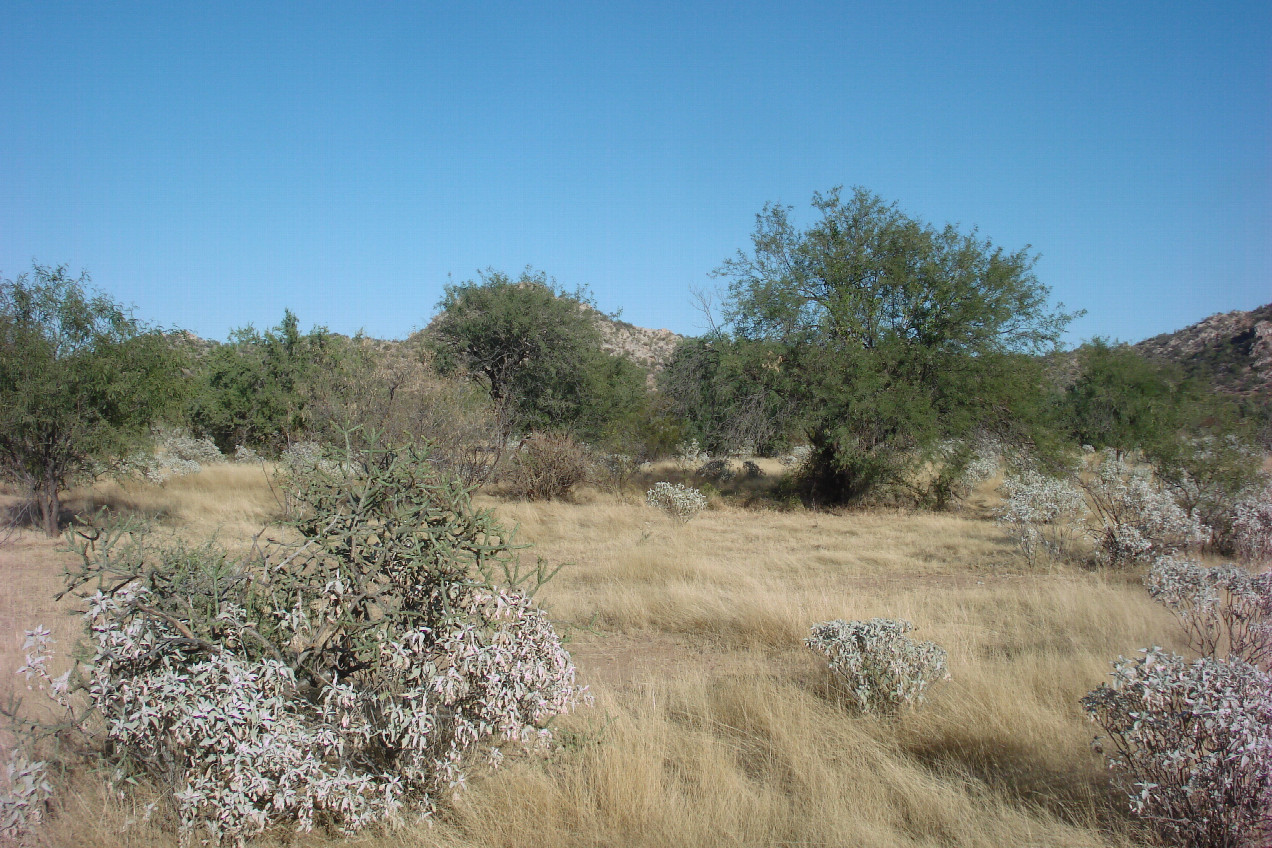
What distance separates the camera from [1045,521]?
39.4 ft

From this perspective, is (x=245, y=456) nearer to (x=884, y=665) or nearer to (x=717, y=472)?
(x=717, y=472)

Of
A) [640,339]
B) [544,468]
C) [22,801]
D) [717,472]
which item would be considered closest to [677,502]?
[544,468]

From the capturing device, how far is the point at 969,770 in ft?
13.0

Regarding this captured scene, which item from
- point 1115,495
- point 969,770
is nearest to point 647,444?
point 1115,495

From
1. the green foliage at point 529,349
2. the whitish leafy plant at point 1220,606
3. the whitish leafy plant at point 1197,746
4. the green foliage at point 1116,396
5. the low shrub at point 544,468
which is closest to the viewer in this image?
the whitish leafy plant at point 1197,746

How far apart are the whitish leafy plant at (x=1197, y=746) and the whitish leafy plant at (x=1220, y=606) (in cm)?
167

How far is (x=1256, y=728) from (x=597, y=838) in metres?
2.68

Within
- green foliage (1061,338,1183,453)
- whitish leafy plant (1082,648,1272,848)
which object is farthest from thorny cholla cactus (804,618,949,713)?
green foliage (1061,338,1183,453)

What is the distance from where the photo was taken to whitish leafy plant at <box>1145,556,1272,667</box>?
5035 mm

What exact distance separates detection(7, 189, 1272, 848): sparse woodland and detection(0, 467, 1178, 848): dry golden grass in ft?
0.08

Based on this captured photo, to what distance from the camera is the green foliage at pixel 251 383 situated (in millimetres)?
29969

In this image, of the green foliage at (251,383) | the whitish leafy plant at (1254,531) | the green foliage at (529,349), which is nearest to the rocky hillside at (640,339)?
the green foliage at (251,383)

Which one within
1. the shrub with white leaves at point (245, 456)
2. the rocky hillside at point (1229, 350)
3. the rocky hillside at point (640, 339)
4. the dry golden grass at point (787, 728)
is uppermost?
the rocky hillside at point (640, 339)

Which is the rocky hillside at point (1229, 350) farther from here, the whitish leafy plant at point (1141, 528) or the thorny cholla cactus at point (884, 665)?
the thorny cholla cactus at point (884, 665)
